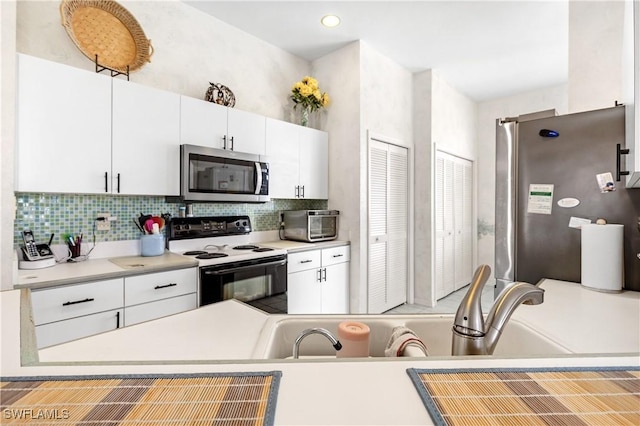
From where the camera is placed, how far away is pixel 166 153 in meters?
2.31

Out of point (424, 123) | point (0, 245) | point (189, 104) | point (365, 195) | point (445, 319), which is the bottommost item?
point (445, 319)

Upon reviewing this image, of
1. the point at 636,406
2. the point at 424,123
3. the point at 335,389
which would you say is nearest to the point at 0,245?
the point at 335,389

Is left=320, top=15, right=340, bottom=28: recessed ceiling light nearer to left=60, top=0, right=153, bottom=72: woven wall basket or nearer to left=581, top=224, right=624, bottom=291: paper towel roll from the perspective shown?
left=60, top=0, right=153, bottom=72: woven wall basket

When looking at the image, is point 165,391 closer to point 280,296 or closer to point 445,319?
point 445,319

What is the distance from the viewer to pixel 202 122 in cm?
250

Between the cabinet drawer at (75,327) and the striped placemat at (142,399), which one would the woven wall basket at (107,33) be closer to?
the cabinet drawer at (75,327)

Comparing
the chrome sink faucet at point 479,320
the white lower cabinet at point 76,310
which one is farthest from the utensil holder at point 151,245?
the chrome sink faucet at point 479,320

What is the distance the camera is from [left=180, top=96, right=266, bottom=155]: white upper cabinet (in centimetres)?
242

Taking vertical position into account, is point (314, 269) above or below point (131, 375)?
below

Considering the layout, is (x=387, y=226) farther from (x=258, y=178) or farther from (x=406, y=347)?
(x=406, y=347)

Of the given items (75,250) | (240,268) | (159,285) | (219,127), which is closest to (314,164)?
(219,127)

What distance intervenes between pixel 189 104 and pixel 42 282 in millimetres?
1510

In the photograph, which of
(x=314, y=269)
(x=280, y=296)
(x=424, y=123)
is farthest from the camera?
(x=424, y=123)

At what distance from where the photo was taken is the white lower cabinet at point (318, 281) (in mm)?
2814
